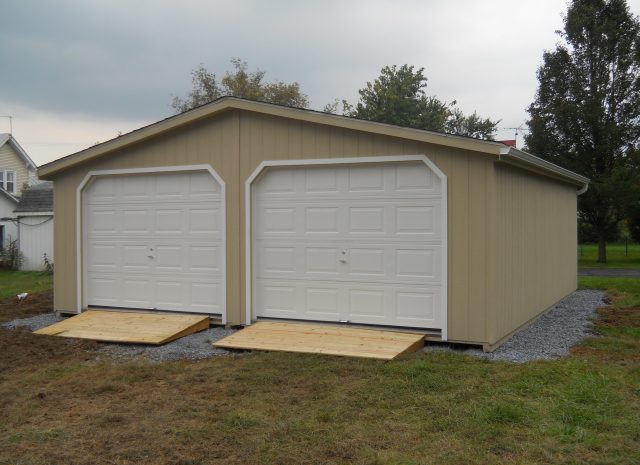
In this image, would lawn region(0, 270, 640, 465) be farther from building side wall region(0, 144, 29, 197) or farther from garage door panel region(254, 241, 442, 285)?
building side wall region(0, 144, 29, 197)

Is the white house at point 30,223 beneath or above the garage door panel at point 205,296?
above

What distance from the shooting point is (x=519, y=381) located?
223 inches

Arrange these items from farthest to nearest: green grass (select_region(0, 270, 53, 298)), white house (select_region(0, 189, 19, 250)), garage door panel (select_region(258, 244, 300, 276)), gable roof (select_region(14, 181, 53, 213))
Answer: white house (select_region(0, 189, 19, 250)), gable roof (select_region(14, 181, 53, 213)), green grass (select_region(0, 270, 53, 298)), garage door panel (select_region(258, 244, 300, 276))

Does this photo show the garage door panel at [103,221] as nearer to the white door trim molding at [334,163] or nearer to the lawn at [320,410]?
the white door trim molding at [334,163]

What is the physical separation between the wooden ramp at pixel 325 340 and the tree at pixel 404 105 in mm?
28270

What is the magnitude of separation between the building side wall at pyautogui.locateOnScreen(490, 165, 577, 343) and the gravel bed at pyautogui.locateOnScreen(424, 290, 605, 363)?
0.53 ft

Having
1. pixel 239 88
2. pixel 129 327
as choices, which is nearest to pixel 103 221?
pixel 129 327

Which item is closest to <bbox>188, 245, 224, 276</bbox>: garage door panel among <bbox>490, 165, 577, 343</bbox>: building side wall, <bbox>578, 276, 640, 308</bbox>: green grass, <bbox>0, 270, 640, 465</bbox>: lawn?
<bbox>0, 270, 640, 465</bbox>: lawn

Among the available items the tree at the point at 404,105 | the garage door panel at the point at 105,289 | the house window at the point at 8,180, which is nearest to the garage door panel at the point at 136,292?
the garage door panel at the point at 105,289

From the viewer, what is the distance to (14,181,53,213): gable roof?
21.2m

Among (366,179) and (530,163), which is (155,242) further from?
(530,163)

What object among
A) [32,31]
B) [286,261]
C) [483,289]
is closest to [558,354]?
[483,289]

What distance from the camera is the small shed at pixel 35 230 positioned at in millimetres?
21016

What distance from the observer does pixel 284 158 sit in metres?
8.31
